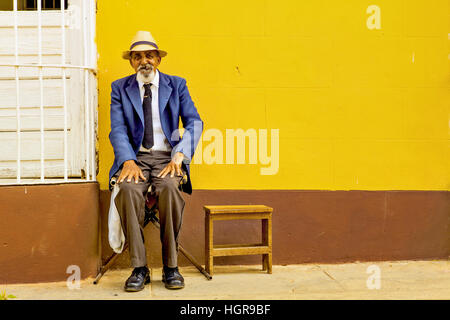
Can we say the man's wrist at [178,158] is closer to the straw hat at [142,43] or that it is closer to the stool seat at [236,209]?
the stool seat at [236,209]

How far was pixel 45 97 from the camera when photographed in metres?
4.02

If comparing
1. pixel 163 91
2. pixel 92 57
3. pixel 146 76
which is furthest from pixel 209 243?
pixel 92 57

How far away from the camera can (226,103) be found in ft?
13.5

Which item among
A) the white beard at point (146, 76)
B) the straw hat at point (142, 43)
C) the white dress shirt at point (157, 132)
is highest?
the straw hat at point (142, 43)

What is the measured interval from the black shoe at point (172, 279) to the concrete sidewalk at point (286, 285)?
38mm

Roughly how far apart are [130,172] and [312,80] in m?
1.66

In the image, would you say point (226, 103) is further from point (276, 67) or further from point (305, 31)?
point (305, 31)

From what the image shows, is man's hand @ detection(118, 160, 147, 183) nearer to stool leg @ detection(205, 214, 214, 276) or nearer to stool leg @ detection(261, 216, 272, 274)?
stool leg @ detection(205, 214, 214, 276)

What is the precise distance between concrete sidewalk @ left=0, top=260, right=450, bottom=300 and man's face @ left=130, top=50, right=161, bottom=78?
1489 mm

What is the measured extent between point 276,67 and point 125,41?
1.20 m

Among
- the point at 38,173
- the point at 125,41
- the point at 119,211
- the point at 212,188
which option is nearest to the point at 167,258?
the point at 119,211

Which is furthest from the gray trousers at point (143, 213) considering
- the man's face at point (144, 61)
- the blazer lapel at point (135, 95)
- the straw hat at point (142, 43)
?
the straw hat at point (142, 43)

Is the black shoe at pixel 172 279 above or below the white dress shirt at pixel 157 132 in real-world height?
below

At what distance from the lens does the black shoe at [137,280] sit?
3.39 meters
